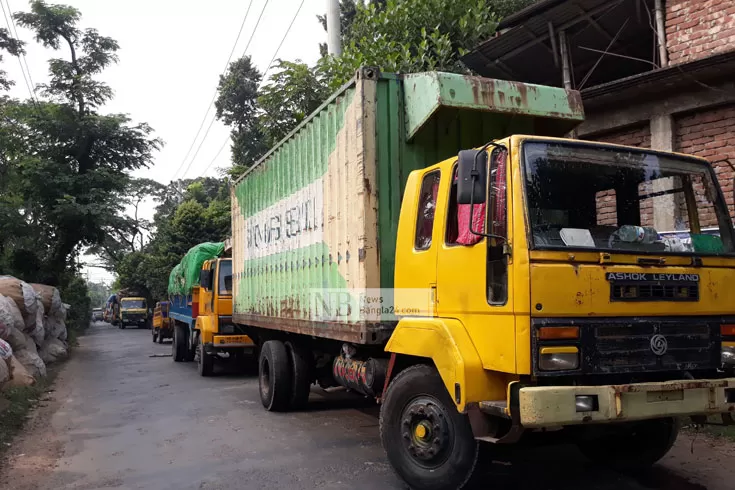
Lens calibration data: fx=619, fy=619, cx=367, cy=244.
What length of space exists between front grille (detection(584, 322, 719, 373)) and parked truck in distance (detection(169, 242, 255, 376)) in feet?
24.9

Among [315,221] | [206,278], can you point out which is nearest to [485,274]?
[315,221]

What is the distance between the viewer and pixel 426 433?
4.15 meters

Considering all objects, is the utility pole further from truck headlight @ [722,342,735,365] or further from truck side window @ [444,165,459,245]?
truck headlight @ [722,342,735,365]

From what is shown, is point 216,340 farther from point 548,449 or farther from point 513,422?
point 513,422

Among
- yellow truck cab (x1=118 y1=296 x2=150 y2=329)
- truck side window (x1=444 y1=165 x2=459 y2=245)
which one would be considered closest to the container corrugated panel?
truck side window (x1=444 y1=165 x2=459 y2=245)

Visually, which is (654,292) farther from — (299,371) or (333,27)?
(333,27)

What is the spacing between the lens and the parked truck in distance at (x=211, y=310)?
11.6 m

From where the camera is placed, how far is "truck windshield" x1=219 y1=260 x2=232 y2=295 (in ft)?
38.5

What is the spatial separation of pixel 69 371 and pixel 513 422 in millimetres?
13032

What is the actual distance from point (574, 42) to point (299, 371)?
7.65 metres

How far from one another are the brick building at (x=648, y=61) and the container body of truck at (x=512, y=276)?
12.8ft

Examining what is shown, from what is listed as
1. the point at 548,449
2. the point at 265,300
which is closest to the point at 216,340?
the point at 265,300

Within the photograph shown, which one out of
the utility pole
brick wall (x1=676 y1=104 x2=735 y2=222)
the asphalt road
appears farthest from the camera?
the utility pole

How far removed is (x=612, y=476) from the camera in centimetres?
492
